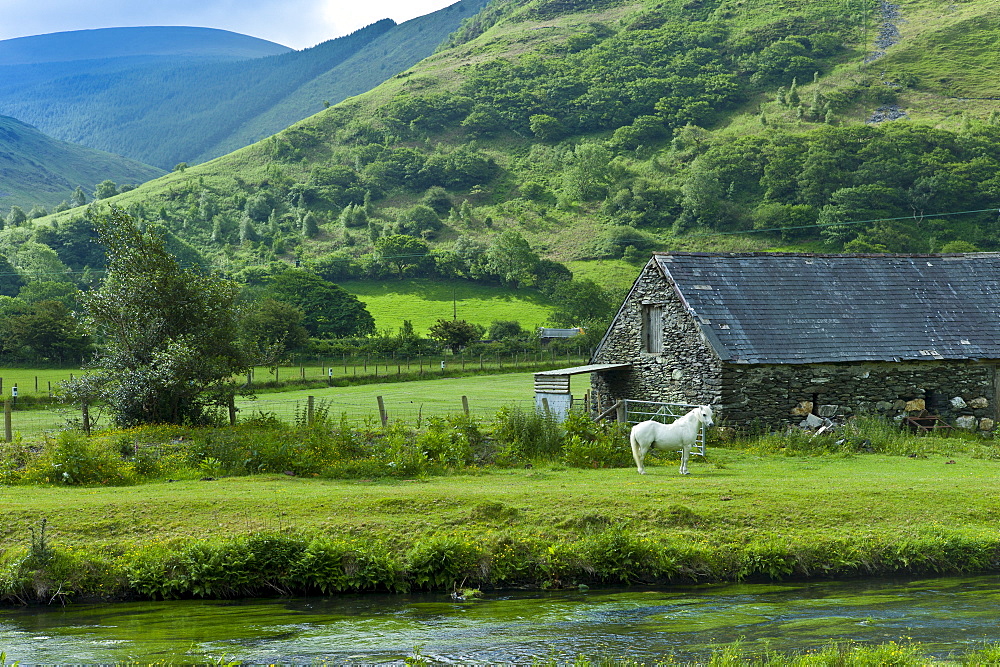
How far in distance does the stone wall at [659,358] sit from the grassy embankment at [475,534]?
862cm

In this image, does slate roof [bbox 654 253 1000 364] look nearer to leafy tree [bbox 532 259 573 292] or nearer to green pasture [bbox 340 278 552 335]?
green pasture [bbox 340 278 552 335]

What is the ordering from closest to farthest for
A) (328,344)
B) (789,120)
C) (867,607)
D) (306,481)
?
(867,607), (306,481), (328,344), (789,120)

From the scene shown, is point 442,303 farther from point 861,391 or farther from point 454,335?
point 861,391

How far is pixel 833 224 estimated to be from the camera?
12938 centimetres

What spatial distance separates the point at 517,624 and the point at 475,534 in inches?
111

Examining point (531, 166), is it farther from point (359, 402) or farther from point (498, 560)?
point (498, 560)

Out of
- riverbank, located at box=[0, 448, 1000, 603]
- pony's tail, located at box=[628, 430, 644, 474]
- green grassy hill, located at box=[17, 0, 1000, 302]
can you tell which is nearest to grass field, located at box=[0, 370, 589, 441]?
pony's tail, located at box=[628, 430, 644, 474]

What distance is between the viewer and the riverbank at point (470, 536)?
520 inches

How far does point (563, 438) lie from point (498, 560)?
816cm

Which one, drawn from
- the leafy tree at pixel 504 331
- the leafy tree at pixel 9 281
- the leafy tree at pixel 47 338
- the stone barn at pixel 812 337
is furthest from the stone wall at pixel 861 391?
the leafy tree at pixel 9 281

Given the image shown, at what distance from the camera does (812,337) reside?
1041 inches

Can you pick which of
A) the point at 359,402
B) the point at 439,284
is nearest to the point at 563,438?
the point at 359,402

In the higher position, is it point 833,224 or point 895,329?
point 833,224

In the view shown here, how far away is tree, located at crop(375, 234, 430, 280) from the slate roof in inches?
4035
